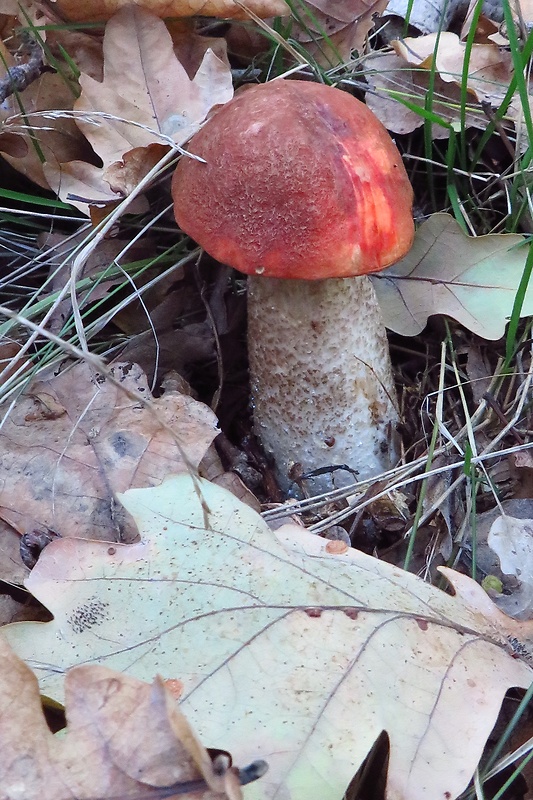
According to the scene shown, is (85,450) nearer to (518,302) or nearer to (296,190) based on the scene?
(296,190)

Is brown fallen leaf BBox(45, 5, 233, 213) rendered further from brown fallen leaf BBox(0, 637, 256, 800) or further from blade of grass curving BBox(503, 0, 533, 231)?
brown fallen leaf BBox(0, 637, 256, 800)

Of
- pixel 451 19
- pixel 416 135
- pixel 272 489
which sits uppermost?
pixel 451 19

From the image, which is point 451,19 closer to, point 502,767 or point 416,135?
point 416,135

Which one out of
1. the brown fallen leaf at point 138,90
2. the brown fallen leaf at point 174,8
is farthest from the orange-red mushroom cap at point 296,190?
the brown fallen leaf at point 174,8

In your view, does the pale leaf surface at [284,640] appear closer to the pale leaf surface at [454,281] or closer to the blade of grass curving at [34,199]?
the pale leaf surface at [454,281]

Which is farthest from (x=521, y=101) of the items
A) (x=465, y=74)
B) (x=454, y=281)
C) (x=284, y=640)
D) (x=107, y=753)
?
(x=107, y=753)

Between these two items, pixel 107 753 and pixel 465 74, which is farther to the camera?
pixel 465 74

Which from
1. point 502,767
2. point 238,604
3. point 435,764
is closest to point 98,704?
point 238,604
